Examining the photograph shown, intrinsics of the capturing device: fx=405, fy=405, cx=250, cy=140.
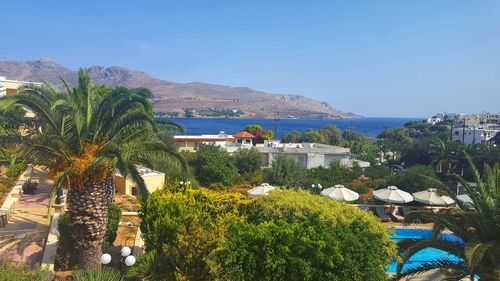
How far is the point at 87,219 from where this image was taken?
10.5 meters

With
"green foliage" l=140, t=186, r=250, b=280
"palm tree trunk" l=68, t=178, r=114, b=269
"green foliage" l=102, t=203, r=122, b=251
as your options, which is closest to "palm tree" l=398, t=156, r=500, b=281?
"green foliage" l=140, t=186, r=250, b=280

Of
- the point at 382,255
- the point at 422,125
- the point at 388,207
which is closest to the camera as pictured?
the point at 382,255

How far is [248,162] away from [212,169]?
5.61 meters

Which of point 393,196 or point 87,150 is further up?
point 87,150

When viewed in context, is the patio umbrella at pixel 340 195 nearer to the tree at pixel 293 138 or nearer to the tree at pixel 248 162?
the tree at pixel 248 162

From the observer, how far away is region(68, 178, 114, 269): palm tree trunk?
410 inches

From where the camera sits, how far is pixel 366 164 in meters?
40.7

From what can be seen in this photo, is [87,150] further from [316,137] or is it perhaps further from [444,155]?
[316,137]

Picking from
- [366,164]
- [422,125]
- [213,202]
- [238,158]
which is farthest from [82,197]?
[422,125]

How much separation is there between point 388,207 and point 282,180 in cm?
665

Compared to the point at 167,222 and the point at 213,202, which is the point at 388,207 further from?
the point at 167,222

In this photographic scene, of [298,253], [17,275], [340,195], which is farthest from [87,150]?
[340,195]

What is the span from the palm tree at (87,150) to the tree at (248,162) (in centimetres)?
2101

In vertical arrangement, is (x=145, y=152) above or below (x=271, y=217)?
above
